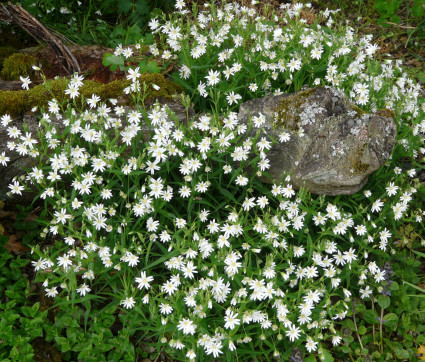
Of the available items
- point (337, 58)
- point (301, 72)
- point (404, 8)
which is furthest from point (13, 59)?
point (404, 8)

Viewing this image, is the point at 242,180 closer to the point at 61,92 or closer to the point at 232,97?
the point at 232,97

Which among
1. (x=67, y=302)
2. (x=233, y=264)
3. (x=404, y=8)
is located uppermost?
(x=404, y=8)

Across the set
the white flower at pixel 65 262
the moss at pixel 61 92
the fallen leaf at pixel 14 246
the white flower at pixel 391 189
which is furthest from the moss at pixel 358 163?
the fallen leaf at pixel 14 246

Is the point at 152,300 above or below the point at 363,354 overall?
above

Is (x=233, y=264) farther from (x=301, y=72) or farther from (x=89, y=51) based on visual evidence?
(x=89, y=51)

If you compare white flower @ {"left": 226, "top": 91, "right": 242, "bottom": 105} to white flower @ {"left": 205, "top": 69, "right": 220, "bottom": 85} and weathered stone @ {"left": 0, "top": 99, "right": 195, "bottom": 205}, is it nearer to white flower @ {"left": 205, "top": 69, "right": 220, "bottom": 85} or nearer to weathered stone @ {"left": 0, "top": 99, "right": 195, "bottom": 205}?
white flower @ {"left": 205, "top": 69, "right": 220, "bottom": 85}

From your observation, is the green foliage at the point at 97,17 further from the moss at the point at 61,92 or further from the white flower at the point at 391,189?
the white flower at the point at 391,189

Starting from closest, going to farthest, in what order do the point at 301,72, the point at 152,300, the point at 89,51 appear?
1. the point at 152,300
2. the point at 301,72
3. the point at 89,51

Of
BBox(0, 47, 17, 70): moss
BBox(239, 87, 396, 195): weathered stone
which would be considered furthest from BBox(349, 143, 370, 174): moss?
BBox(0, 47, 17, 70): moss
